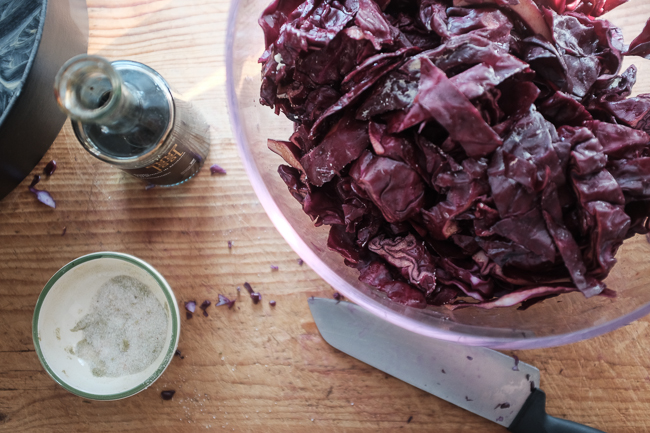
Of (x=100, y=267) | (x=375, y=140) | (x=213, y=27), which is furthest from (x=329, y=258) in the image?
(x=213, y=27)

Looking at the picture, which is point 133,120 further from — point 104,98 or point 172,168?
point 172,168

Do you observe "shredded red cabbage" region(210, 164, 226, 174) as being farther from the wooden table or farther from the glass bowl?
the glass bowl

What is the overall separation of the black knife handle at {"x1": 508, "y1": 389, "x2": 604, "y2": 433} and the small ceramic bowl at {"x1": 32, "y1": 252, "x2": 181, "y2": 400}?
118cm

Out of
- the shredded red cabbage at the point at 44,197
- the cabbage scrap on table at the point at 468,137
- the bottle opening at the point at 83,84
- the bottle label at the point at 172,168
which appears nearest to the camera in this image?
the cabbage scrap on table at the point at 468,137

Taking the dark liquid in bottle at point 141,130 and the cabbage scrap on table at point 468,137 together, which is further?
the dark liquid in bottle at point 141,130

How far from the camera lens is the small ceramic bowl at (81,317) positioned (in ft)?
5.10

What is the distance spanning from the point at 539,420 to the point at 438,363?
0.36 m

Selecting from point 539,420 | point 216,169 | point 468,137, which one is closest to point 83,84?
point 216,169

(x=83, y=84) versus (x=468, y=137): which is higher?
(x=468, y=137)

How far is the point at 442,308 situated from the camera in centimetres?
126

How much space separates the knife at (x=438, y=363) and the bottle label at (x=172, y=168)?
64 cm

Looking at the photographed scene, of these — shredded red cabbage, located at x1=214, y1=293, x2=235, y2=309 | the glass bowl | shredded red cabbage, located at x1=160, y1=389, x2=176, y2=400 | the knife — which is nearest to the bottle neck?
the glass bowl

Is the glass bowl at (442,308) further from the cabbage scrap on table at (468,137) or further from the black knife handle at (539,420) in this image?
the black knife handle at (539,420)

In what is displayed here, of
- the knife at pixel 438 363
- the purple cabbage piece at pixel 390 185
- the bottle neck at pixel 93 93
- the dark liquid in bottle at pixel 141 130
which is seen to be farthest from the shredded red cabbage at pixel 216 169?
the purple cabbage piece at pixel 390 185
